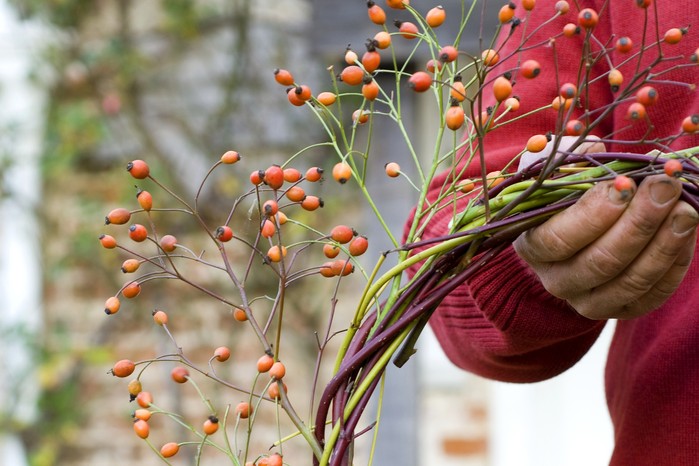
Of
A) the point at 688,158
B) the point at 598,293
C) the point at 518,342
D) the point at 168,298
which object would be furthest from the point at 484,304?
the point at 168,298

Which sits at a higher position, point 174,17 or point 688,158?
point 174,17

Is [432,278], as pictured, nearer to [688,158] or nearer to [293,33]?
[688,158]

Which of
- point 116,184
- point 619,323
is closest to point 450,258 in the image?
point 619,323

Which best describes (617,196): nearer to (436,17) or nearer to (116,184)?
(436,17)

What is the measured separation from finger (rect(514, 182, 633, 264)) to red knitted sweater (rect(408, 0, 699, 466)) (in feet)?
0.52

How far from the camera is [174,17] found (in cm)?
291

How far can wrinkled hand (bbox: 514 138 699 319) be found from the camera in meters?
0.68

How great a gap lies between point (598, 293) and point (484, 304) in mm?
167

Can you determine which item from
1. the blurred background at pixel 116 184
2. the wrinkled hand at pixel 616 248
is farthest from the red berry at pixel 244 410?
the blurred background at pixel 116 184

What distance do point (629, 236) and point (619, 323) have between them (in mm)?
403

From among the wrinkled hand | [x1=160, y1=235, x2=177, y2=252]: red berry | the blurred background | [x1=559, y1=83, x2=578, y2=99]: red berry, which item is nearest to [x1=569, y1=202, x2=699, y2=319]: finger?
the wrinkled hand

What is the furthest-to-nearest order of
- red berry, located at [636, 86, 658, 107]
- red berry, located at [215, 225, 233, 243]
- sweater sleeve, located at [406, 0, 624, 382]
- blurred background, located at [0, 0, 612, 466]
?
blurred background, located at [0, 0, 612, 466], sweater sleeve, located at [406, 0, 624, 382], red berry, located at [215, 225, 233, 243], red berry, located at [636, 86, 658, 107]

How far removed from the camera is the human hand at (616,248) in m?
0.68

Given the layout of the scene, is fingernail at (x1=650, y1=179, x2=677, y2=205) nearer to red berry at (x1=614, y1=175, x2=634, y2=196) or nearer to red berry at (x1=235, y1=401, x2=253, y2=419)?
red berry at (x1=614, y1=175, x2=634, y2=196)
